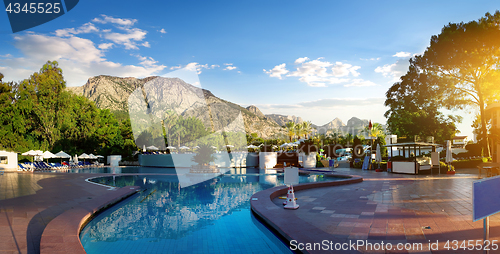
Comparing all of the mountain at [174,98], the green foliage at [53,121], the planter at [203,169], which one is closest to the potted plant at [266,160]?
the planter at [203,169]

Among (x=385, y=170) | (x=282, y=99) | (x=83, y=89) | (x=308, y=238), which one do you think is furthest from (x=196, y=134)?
(x=83, y=89)

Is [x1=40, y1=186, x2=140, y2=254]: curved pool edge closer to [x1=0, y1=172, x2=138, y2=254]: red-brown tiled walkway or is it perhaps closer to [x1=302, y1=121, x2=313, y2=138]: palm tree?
[x1=0, y1=172, x2=138, y2=254]: red-brown tiled walkway

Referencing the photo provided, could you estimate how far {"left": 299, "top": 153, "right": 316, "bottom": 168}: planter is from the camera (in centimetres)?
2410

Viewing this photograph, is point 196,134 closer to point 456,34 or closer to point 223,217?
point 456,34

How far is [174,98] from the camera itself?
8062 cm

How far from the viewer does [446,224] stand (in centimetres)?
479

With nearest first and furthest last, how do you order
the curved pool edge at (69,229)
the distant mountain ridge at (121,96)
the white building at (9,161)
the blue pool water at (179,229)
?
the curved pool edge at (69,229) → the blue pool water at (179,229) → the white building at (9,161) → the distant mountain ridge at (121,96)

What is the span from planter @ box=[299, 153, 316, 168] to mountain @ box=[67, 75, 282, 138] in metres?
49.8

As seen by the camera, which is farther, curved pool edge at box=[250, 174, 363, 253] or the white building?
the white building

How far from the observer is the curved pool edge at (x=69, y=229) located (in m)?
3.88

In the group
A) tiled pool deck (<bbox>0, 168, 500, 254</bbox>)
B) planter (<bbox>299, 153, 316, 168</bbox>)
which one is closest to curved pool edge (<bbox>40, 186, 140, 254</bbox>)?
tiled pool deck (<bbox>0, 168, 500, 254</bbox>)

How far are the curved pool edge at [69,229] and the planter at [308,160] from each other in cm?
1821

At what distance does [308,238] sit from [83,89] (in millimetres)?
121069

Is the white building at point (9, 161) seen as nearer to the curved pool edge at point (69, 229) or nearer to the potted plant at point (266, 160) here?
the potted plant at point (266, 160)
